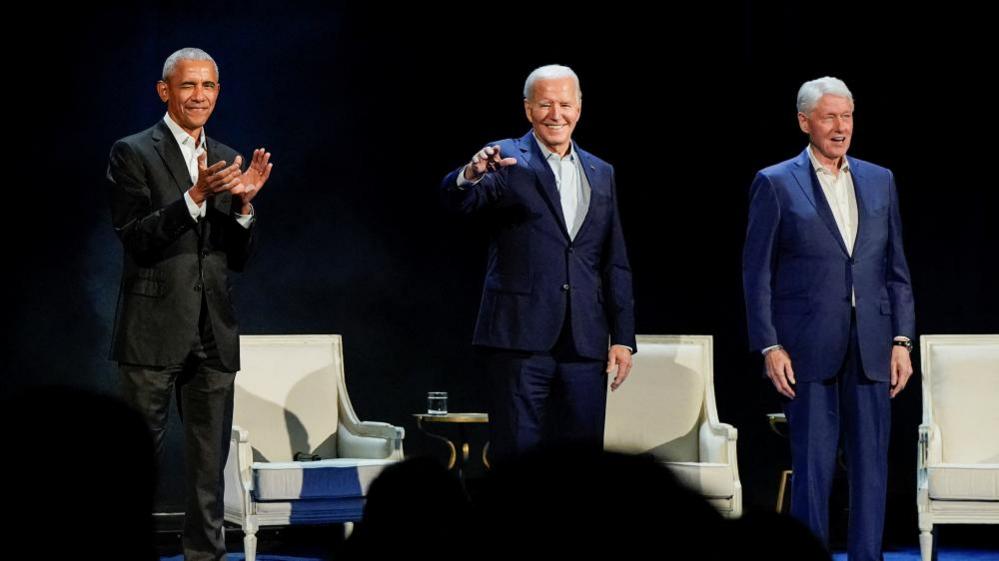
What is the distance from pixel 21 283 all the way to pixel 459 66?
2032mm

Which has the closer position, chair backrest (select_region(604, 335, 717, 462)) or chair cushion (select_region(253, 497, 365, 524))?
chair cushion (select_region(253, 497, 365, 524))

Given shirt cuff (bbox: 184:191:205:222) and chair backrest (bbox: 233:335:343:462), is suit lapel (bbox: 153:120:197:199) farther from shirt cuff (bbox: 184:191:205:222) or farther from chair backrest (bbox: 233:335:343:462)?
chair backrest (bbox: 233:335:343:462)

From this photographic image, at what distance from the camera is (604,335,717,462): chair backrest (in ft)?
17.5

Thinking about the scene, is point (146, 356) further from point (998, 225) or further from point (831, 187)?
point (998, 225)

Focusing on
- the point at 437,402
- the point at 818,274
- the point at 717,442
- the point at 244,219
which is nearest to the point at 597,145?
the point at 437,402

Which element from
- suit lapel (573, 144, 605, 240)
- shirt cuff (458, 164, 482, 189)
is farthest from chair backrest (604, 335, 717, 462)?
shirt cuff (458, 164, 482, 189)

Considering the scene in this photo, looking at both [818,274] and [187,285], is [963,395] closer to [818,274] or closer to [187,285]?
[818,274]

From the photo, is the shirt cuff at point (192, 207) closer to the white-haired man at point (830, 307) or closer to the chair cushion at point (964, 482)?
the white-haired man at point (830, 307)

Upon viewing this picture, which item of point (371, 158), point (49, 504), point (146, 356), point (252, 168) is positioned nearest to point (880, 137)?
point (371, 158)

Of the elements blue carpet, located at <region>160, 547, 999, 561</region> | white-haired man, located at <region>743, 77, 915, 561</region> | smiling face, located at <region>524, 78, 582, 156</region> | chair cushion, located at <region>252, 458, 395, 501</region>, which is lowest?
blue carpet, located at <region>160, 547, 999, 561</region>

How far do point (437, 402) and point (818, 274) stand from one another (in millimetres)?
2032

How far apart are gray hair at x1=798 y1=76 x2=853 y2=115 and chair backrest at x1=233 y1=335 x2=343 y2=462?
2.28 metres

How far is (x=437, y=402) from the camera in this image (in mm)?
5430

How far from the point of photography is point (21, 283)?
5355mm
